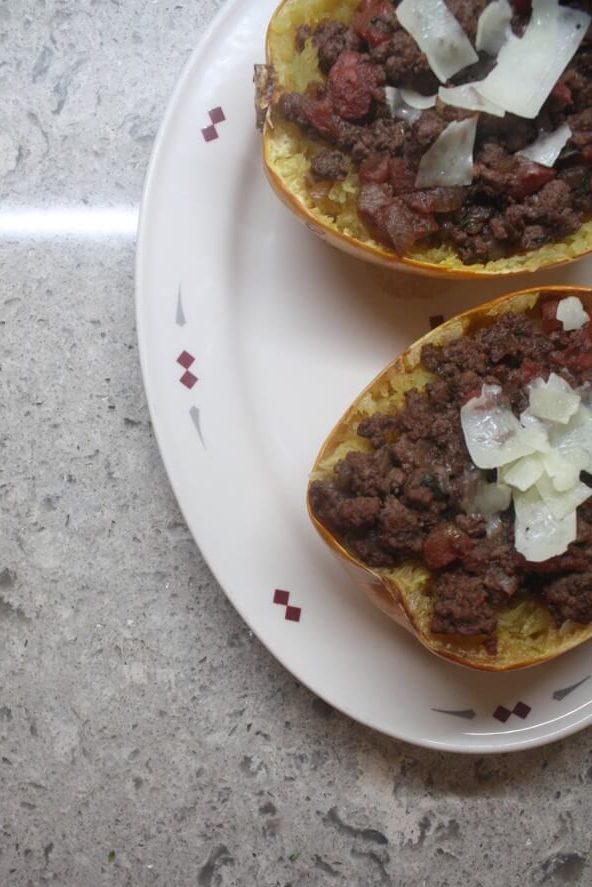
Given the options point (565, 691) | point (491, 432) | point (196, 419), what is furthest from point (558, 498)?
point (196, 419)

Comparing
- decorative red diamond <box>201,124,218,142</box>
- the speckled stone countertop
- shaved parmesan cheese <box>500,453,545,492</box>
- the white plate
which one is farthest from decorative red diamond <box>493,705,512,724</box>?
decorative red diamond <box>201,124,218,142</box>

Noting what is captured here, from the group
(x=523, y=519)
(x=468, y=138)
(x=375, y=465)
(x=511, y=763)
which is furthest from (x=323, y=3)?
(x=511, y=763)

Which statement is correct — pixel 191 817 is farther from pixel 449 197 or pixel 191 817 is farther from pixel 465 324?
pixel 449 197

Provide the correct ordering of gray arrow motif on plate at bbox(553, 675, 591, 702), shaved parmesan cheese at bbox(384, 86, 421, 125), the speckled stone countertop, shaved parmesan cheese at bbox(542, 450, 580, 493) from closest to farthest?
shaved parmesan cheese at bbox(542, 450, 580, 493), shaved parmesan cheese at bbox(384, 86, 421, 125), gray arrow motif on plate at bbox(553, 675, 591, 702), the speckled stone countertop

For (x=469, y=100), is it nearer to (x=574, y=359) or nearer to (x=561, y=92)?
(x=561, y=92)

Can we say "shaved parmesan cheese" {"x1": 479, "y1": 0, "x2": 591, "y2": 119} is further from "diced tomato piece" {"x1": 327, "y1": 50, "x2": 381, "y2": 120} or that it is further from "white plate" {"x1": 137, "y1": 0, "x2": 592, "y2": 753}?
"white plate" {"x1": 137, "y1": 0, "x2": 592, "y2": 753}

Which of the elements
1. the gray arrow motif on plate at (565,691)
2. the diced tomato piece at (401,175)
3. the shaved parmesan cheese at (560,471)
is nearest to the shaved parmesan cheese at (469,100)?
the diced tomato piece at (401,175)
